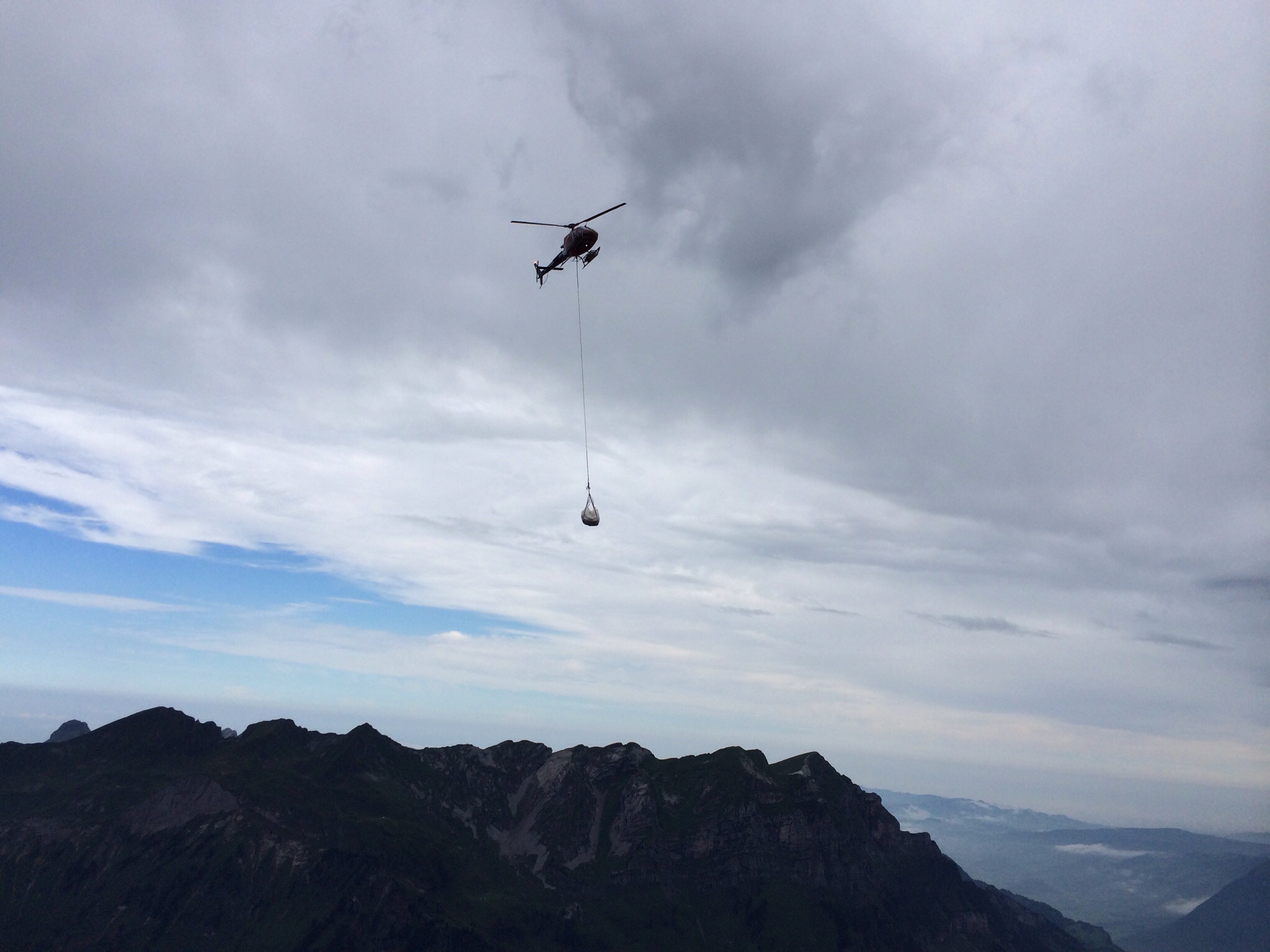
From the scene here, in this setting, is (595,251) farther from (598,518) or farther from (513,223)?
(598,518)

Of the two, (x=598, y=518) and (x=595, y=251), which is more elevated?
(x=595, y=251)

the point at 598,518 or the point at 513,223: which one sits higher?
the point at 513,223

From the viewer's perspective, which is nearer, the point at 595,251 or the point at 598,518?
the point at 598,518

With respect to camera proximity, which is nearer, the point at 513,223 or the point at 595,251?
the point at 513,223

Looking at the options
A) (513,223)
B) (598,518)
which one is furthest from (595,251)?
(598,518)
